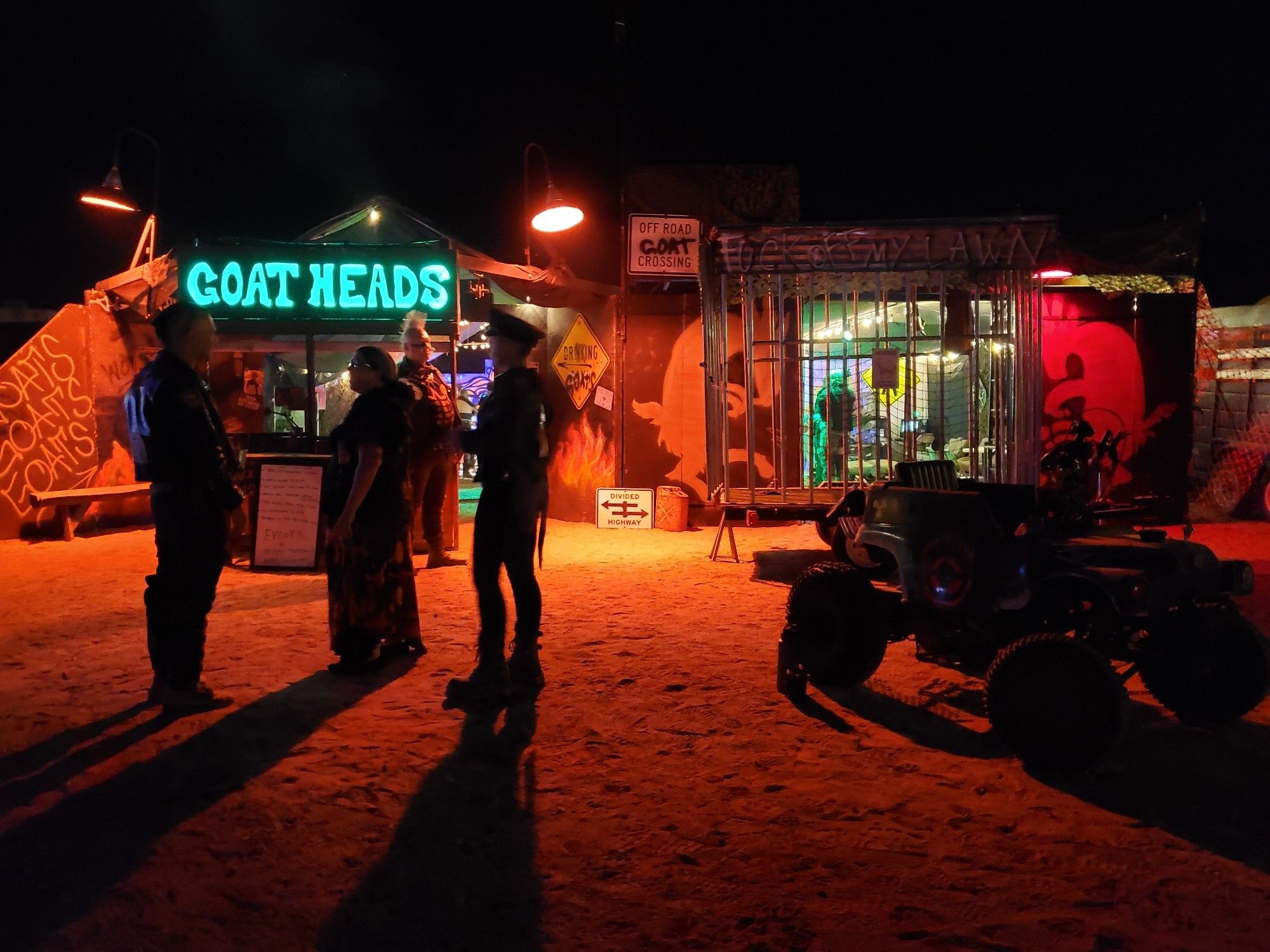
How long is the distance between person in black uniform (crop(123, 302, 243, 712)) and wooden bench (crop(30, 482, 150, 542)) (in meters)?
6.10

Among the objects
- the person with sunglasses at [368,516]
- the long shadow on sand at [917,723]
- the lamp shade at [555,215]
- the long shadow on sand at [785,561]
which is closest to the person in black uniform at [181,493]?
the person with sunglasses at [368,516]

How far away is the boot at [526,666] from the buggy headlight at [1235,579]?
3.18 m

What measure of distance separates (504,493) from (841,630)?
183 cm

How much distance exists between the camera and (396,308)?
9.05m

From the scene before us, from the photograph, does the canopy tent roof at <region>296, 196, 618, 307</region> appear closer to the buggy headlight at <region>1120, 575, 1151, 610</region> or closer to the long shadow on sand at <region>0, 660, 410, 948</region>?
the long shadow on sand at <region>0, 660, 410, 948</region>

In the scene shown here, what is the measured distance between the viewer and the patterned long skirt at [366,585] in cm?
501

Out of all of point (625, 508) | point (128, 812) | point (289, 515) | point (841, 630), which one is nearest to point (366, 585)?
point (128, 812)

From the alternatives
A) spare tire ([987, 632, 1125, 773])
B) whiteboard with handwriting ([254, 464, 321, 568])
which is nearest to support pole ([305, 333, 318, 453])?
whiteboard with handwriting ([254, 464, 321, 568])

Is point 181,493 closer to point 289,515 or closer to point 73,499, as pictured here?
point 289,515

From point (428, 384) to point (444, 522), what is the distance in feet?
6.86

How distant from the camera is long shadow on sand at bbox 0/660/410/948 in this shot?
2867 millimetres

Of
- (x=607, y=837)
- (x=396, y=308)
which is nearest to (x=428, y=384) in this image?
(x=396, y=308)

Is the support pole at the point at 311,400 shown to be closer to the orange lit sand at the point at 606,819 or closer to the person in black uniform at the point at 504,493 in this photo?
the orange lit sand at the point at 606,819

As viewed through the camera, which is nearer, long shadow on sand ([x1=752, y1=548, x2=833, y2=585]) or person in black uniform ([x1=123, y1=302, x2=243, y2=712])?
person in black uniform ([x1=123, y1=302, x2=243, y2=712])
